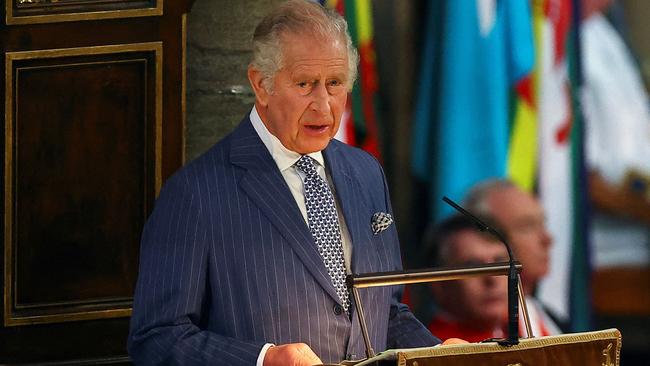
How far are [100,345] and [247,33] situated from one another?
1.33 meters

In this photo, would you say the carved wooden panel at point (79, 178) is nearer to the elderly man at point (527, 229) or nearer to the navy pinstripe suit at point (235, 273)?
the elderly man at point (527, 229)

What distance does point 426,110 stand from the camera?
6.02 meters

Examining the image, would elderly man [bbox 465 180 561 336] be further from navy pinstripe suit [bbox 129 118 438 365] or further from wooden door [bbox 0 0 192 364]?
navy pinstripe suit [bbox 129 118 438 365]

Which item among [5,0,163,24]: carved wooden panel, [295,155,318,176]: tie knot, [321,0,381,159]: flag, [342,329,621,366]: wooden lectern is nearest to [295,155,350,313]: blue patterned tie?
[295,155,318,176]: tie knot

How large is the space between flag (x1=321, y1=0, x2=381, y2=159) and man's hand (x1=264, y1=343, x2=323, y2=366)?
2.55m

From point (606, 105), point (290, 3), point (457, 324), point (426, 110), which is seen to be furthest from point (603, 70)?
point (290, 3)

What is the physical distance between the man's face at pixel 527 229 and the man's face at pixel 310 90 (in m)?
2.40

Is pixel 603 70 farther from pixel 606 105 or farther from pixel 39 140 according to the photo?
pixel 39 140

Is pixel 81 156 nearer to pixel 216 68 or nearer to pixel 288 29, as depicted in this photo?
pixel 216 68

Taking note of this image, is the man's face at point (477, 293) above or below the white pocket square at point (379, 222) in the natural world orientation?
below

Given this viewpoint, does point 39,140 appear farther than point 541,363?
Yes

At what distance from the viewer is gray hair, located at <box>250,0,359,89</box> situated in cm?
371

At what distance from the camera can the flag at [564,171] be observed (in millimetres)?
6012

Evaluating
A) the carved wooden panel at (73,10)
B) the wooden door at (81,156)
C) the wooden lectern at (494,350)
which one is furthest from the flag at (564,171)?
the wooden lectern at (494,350)
